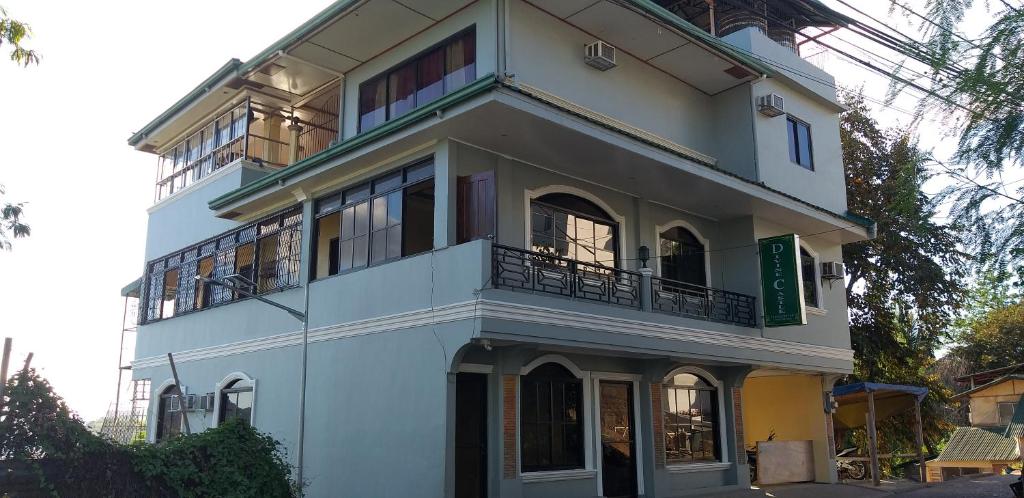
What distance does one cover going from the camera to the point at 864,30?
11484mm

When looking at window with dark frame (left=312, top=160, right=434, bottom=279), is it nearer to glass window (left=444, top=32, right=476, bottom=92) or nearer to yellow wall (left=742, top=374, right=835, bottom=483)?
glass window (left=444, top=32, right=476, bottom=92)

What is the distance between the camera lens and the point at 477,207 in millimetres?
13258

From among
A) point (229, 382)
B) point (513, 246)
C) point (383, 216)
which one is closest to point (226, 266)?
point (229, 382)

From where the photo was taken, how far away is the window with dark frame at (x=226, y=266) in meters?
17.3

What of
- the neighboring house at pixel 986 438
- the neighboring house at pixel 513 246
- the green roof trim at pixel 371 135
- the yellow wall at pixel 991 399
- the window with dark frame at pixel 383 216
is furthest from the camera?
the yellow wall at pixel 991 399

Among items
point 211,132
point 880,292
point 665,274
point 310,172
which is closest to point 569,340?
point 665,274

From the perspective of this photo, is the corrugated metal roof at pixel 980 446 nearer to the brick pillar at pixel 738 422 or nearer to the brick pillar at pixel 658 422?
the brick pillar at pixel 738 422

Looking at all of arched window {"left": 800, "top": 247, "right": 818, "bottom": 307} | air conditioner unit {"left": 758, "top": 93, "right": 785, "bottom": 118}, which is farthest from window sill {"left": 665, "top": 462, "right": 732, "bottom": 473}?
air conditioner unit {"left": 758, "top": 93, "right": 785, "bottom": 118}

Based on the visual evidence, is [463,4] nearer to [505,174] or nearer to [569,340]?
[505,174]

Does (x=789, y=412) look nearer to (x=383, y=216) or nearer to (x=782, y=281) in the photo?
(x=782, y=281)

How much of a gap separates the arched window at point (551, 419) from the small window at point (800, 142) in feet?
27.7

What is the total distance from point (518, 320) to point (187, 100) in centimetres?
1287

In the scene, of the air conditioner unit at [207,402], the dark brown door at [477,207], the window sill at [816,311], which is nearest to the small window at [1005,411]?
the window sill at [816,311]

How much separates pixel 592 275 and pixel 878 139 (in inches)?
675
